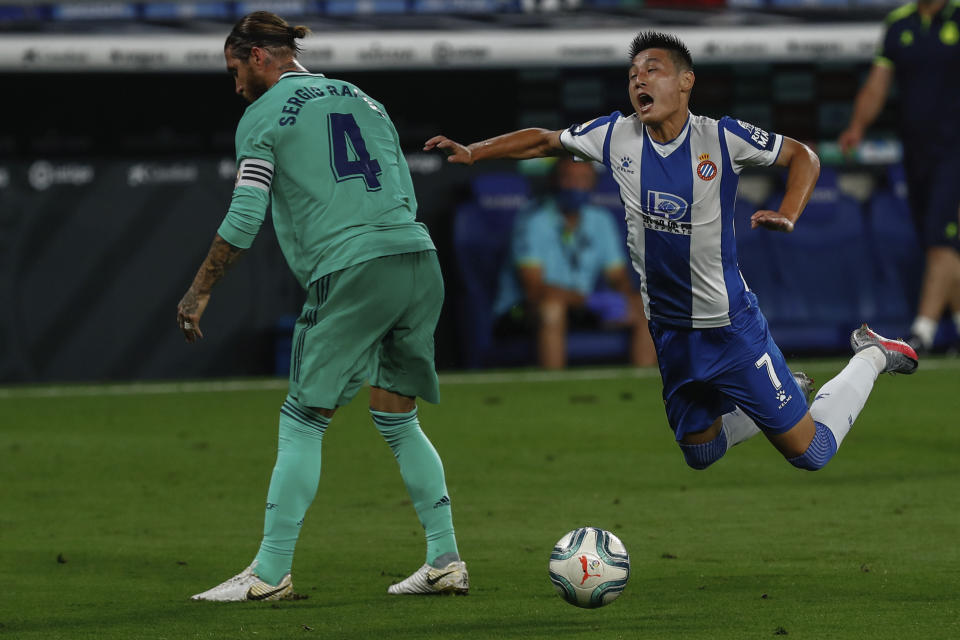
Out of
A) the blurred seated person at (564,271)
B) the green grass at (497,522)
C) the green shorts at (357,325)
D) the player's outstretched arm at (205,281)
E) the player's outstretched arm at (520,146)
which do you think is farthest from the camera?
the blurred seated person at (564,271)

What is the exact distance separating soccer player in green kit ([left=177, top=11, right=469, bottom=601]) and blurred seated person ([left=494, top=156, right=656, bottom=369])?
951 cm

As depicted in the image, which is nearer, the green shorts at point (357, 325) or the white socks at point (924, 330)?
the green shorts at point (357, 325)

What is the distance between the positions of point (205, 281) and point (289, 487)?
830 millimetres

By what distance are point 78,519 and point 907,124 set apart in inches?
283

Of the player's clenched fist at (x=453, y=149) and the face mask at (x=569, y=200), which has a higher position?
the player's clenched fist at (x=453, y=149)

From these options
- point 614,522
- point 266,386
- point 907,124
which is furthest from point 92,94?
point 614,522

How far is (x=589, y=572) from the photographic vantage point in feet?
19.8

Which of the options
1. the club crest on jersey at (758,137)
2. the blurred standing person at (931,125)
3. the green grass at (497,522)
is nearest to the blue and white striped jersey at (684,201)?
the club crest on jersey at (758,137)

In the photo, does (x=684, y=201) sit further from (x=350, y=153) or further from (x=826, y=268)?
(x=826, y=268)

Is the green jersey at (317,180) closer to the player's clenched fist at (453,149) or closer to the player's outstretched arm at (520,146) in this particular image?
the player's clenched fist at (453,149)

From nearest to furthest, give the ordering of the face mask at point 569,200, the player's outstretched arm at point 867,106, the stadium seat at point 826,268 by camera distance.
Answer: the player's outstretched arm at point 867,106 → the face mask at point 569,200 → the stadium seat at point 826,268

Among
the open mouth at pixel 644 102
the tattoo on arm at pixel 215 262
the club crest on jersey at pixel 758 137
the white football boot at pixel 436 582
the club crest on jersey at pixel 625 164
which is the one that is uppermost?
the open mouth at pixel 644 102

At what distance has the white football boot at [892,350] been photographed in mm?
7809

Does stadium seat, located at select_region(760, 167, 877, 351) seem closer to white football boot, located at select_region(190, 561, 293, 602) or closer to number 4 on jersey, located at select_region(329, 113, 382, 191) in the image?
number 4 on jersey, located at select_region(329, 113, 382, 191)
